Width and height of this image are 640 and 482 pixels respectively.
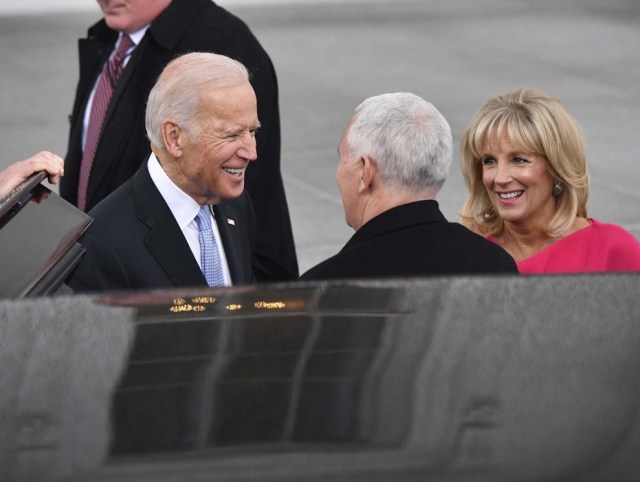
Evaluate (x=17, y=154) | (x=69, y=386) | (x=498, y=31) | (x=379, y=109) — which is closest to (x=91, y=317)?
(x=69, y=386)

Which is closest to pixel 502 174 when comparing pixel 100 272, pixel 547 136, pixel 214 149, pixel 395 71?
pixel 547 136

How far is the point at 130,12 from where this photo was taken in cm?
519

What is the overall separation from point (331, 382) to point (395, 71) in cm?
1083

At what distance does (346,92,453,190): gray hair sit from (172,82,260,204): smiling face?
0.47 metres

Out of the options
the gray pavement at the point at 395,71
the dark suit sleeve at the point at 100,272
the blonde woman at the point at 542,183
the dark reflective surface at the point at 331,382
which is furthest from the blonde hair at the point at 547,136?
the gray pavement at the point at 395,71

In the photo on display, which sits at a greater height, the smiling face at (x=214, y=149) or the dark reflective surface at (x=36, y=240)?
the smiling face at (x=214, y=149)

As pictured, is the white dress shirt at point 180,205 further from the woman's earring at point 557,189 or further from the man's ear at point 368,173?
the woman's earring at point 557,189

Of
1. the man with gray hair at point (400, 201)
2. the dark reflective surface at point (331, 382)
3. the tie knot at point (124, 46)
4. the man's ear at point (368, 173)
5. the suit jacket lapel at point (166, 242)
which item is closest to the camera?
the dark reflective surface at point (331, 382)

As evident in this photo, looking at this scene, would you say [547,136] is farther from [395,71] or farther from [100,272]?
[395,71]

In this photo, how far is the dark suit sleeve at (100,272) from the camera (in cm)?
353

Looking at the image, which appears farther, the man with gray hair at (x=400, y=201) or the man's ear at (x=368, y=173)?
the man's ear at (x=368, y=173)

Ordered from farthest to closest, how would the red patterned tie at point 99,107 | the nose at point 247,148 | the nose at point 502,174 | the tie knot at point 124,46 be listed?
the tie knot at point 124,46 < the red patterned tie at point 99,107 < the nose at point 502,174 < the nose at point 247,148

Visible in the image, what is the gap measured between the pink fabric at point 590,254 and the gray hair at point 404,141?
0.88 m

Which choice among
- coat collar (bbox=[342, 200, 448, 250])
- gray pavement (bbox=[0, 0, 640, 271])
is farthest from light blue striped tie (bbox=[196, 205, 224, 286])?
gray pavement (bbox=[0, 0, 640, 271])
